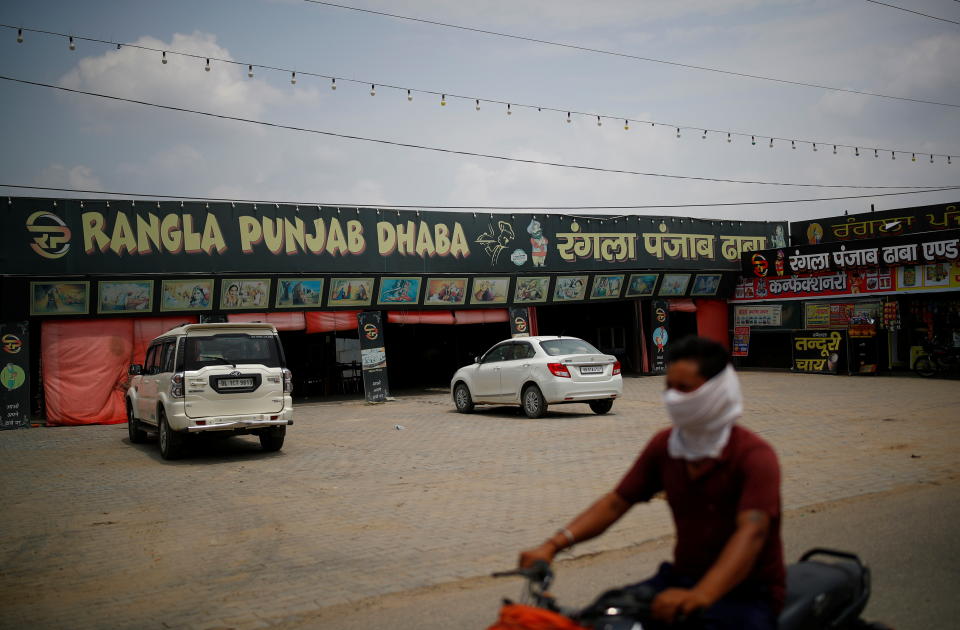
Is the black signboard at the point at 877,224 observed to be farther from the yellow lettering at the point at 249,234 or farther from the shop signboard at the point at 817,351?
the yellow lettering at the point at 249,234

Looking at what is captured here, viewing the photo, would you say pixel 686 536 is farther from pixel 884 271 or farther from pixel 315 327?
pixel 884 271

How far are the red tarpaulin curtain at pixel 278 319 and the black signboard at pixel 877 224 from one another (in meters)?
22.3

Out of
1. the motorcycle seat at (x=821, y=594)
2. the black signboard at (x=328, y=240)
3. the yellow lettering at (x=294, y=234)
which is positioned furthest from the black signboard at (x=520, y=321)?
the motorcycle seat at (x=821, y=594)

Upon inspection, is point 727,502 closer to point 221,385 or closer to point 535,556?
point 535,556

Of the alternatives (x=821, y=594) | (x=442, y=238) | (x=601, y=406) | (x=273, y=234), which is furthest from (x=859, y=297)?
(x=821, y=594)

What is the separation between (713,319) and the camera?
31875mm

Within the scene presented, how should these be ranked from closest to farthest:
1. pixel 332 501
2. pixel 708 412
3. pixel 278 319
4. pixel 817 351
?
pixel 708 412, pixel 332 501, pixel 278 319, pixel 817 351

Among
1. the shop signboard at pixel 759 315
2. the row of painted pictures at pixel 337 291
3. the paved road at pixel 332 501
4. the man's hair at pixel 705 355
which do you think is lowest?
the paved road at pixel 332 501

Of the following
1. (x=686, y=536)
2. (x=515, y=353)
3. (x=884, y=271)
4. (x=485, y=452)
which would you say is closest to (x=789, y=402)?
(x=515, y=353)

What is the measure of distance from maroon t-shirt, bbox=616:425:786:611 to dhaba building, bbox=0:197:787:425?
2060 cm

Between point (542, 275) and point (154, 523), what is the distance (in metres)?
19.9

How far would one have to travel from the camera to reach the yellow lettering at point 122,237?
21.0m

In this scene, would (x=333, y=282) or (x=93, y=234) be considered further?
(x=333, y=282)

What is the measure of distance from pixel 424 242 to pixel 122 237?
895 centimetres
